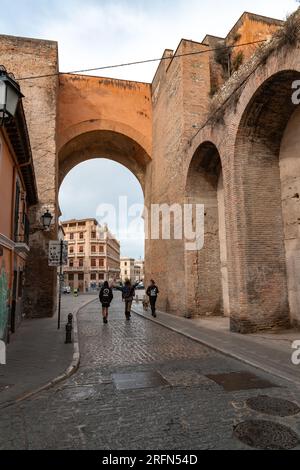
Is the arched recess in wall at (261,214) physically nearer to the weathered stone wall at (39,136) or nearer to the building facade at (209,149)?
the building facade at (209,149)

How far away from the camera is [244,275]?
9.20 meters

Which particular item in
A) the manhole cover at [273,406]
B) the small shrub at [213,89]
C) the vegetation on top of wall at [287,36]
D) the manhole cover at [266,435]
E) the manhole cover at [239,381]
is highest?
the small shrub at [213,89]

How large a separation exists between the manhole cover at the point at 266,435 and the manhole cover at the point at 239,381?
118 centimetres

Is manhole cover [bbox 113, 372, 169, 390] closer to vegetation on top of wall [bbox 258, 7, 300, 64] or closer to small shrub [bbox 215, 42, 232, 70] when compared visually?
vegetation on top of wall [bbox 258, 7, 300, 64]

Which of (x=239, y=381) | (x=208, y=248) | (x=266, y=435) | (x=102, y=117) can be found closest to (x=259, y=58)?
(x=208, y=248)

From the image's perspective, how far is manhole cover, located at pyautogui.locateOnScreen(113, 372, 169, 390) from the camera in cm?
497

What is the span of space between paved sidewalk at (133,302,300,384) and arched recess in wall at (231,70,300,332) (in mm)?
686

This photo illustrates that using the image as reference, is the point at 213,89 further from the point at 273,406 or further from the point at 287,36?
the point at 273,406

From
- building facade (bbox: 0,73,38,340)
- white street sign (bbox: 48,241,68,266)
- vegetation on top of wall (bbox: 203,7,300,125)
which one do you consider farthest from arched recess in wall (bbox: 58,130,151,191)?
building facade (bbox: 0,73,38,340)

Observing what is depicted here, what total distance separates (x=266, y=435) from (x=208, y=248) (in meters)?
10.3

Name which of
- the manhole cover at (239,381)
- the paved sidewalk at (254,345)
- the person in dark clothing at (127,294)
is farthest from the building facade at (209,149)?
the manhole cover at (239,381)

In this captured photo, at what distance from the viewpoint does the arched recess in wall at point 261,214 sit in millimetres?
9109

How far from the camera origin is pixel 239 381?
5078 mm

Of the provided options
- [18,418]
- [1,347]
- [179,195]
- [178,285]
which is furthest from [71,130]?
[18,418]
